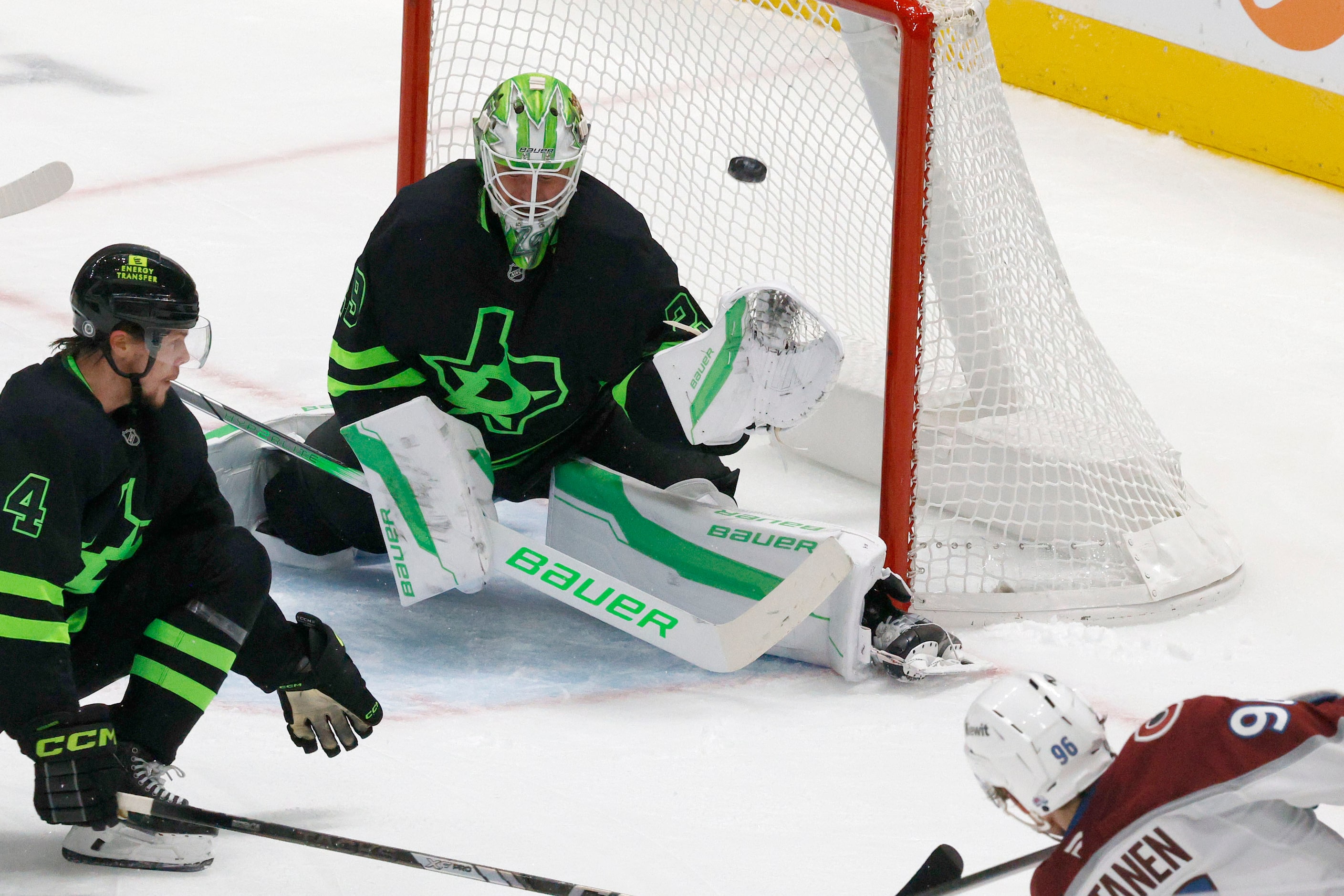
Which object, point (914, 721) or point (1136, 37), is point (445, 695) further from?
point (1136, 37)

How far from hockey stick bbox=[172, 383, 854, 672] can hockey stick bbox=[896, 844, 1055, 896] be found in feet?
2.45

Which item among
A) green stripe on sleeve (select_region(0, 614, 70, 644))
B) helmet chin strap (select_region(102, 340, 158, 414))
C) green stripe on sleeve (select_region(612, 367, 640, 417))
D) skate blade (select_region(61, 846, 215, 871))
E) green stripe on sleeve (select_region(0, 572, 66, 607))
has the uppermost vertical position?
helmet chin strap (select_region(102, 340, 158, 414))

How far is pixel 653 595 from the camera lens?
2895mm

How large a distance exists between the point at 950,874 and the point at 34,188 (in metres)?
1.83

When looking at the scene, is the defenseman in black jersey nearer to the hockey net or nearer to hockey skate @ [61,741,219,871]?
hockey skate @ [61,741,219,871]

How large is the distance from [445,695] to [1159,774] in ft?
4.51

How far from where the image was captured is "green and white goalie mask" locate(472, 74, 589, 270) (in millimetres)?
2629

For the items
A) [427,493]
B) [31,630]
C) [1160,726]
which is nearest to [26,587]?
[31,630]

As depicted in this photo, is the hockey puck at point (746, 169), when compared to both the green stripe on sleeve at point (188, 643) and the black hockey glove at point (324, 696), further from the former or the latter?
the green stripe on sleeve at point (188, 643)

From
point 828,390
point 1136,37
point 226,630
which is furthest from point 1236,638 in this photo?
point 1136,37

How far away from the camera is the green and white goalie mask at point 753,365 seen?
2.62 metres

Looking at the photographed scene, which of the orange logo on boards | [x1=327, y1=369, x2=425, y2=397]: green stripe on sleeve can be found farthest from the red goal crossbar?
the orange logo on boards

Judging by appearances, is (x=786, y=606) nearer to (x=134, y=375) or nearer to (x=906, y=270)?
(x=906, y=270)

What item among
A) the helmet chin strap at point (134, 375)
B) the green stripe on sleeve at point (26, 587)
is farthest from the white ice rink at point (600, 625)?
the helmet chin strap at point (134, 375)
